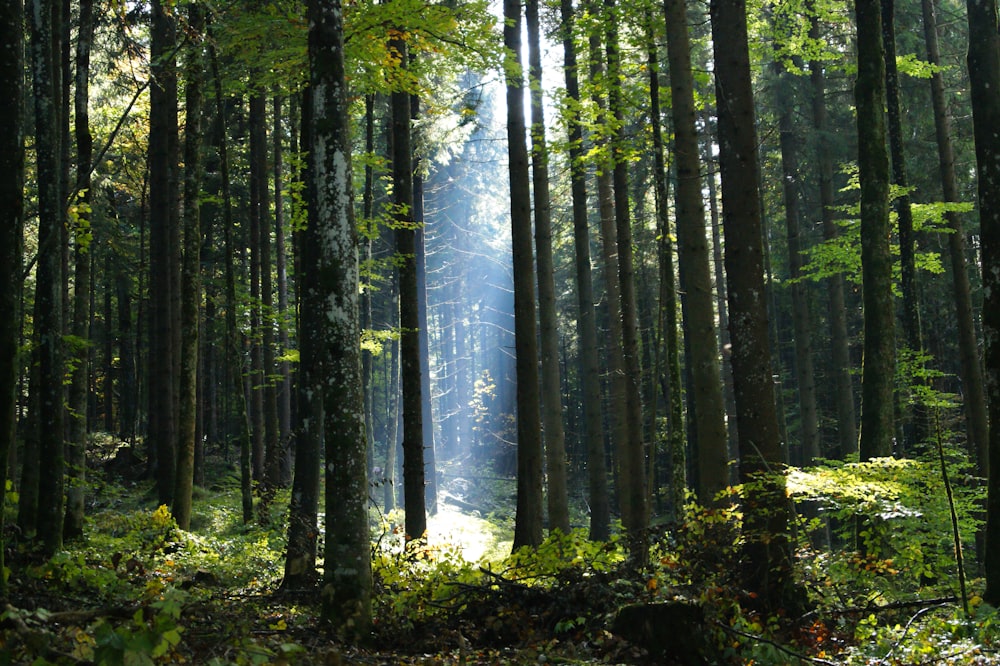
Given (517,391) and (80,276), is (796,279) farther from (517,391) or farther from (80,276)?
(80,276)

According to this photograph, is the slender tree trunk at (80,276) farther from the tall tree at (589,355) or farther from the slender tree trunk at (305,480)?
the tall tree at (589,355)

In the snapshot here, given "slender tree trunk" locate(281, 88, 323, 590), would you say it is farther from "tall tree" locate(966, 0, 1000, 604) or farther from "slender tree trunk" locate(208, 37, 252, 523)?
"tall tree" locate(966, 0, 1000, 604)

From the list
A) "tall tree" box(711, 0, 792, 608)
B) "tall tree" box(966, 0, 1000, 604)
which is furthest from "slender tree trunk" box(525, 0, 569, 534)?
"tall tree" box(966, 0, 1000, 604)

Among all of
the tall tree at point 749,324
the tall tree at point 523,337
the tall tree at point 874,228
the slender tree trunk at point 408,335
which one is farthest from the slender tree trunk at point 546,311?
the tall tree at point 749,324

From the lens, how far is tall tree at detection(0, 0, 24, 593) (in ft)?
17.9

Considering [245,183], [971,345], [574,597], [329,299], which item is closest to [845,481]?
[574,597]

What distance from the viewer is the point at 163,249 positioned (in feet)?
57.0

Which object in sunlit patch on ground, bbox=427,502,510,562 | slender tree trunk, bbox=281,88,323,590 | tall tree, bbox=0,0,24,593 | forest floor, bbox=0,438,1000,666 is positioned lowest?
sunlit patch on ground, bbox=427,502,510,562

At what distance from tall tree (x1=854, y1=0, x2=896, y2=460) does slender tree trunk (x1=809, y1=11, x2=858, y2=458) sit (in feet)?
29.2

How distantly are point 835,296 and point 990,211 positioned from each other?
14887mm

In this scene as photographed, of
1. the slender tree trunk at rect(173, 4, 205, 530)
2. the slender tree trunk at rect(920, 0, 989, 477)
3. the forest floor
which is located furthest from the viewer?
the slender tree trunk at rect(920, 0, 989, 477)

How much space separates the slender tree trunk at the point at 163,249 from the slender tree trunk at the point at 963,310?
16.4 m

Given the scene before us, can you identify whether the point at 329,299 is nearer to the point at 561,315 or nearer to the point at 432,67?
the point at 432,67

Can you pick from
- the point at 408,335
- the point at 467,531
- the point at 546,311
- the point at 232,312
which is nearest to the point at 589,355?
the point at 546,311
